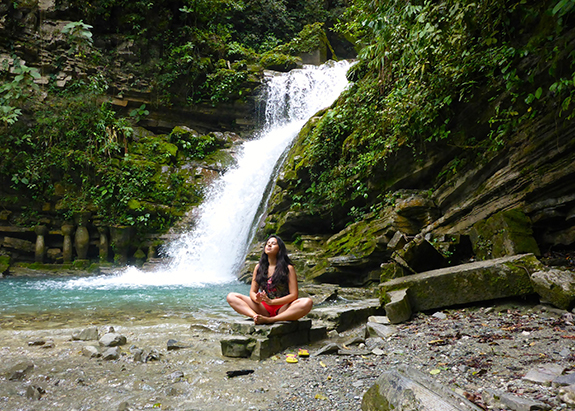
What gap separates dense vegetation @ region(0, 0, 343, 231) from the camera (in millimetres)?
13398

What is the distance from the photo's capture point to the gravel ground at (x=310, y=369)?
7.51ft

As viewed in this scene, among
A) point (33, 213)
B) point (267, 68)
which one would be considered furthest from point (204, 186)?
point (267, 68)

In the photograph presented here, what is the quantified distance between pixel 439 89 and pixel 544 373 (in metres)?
5.27

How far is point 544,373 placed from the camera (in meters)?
2.15

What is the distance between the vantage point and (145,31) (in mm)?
16641

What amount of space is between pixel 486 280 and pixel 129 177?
13.5m

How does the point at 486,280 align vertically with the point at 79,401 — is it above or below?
above

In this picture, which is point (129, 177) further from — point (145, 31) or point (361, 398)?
point (361, 398)

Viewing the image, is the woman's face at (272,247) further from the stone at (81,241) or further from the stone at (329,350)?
the stone at (81,241)

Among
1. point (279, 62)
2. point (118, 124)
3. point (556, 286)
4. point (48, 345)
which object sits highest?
point (279, 62)

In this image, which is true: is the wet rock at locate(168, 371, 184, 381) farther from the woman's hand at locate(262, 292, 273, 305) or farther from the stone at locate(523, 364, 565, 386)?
the stone at locate(523, 364, 565, 386)

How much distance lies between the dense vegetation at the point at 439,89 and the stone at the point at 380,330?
289 centimetres

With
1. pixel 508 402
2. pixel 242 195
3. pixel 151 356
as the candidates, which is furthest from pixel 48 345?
pixel 242 195

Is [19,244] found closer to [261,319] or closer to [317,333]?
[261,319]
